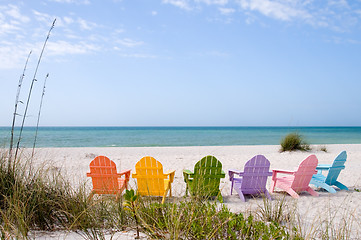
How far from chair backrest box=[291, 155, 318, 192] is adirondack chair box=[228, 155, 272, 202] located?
1.98ft

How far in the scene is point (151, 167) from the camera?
193 inches

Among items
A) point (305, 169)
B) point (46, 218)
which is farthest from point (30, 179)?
point (305, 169)

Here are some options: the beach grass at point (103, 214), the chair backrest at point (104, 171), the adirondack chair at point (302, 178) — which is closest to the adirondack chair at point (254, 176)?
the adirondack chair at point (302, 178)

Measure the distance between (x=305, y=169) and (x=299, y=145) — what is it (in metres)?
7.32

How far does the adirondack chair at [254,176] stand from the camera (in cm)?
500

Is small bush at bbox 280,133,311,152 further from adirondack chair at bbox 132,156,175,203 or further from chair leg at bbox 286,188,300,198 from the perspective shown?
adirondack chair at bbox 132,156,175,203

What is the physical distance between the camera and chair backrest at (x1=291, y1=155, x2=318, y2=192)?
521cm

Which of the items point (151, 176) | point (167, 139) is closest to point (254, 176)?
point (151, 176)

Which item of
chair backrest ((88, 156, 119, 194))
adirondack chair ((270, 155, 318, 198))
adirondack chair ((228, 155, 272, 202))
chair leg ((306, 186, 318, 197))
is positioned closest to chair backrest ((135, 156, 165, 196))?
chair backrest ((88, 156, 119, 194))

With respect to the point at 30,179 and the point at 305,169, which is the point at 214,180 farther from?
the point at 30,179

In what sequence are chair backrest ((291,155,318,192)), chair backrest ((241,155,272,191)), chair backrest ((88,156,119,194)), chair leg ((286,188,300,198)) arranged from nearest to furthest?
chair backrest ((88,156,119,194)) < chair backrest ((241,155,272,191)) < chair leg ((286,188,300,198)) < chair backrest ((291,155,318,192))

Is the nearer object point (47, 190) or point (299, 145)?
point (47, 190)

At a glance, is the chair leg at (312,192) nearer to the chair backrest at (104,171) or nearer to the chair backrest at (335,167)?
the chair backrest at (335,167)

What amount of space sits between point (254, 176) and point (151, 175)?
1849 millimetres
